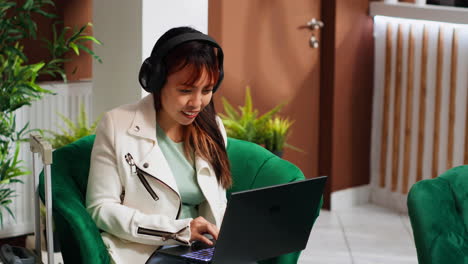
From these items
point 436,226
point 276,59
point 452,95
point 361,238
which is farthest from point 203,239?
point 452,95

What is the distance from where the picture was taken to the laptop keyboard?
265 cm

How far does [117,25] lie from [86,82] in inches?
22.4

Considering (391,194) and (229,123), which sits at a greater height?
(229,123)

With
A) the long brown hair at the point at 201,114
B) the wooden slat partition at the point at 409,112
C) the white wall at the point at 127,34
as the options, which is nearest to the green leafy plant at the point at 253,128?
the white wall at the point at 127,34

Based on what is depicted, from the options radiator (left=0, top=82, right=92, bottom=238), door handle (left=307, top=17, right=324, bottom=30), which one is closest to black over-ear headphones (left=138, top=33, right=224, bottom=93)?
radiator (left=0, top=82, right=92, bottom=238)

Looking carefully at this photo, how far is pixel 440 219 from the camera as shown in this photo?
278cm

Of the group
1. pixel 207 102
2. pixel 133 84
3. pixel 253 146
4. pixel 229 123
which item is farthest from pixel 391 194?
pixel 207 102

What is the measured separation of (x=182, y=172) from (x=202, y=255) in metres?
0.35

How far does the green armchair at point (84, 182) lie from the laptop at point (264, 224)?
8.2 inches

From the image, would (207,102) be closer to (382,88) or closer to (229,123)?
(229,123)

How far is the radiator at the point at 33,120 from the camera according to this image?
451 cm

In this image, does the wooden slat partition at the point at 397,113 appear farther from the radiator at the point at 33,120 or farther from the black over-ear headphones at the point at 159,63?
the black over-ear headphones at the point at 159,63

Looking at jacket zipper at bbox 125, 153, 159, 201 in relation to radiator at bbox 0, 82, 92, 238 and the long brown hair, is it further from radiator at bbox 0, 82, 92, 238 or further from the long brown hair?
radiator at bbox 0, 82, 92, 238

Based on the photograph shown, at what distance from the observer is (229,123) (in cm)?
470
